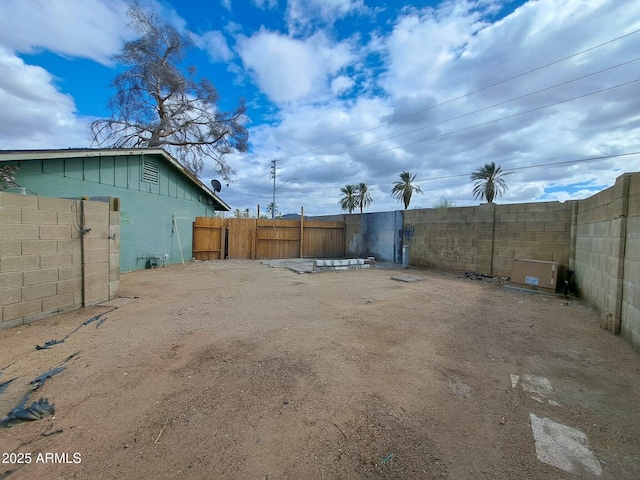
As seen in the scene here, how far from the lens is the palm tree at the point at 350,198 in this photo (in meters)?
28.5

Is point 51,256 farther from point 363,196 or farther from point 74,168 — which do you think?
point 363,196

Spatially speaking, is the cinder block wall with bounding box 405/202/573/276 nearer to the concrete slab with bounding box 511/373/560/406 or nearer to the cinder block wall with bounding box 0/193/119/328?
the concrete slab with bounding box 511/373/560/406

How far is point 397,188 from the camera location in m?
23.1

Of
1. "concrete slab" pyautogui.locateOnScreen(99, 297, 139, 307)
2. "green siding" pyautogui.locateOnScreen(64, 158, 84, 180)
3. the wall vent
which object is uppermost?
the wall vent

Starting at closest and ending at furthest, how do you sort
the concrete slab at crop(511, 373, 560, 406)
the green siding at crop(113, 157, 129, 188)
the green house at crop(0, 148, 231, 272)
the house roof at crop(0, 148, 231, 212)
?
the concrete slab at crop(511, 373, 560, 406), the house roof at crop(0, 148, 231, 212), the green house at crop(0, 148, 231, 272), the green siding at crop(113, 157, 129, 188)

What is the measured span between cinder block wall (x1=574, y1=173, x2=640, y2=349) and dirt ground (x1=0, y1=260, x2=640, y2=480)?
42cm

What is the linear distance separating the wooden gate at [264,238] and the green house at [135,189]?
71 cm

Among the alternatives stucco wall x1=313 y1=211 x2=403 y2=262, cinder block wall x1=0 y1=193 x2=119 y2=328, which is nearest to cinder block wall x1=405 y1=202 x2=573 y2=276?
stucco wall x1=313 y1=211 x2=403 y2=262

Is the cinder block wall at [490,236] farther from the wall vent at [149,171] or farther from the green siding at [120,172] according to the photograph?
the green siding at [120,172]

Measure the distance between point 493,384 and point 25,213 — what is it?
246 inches

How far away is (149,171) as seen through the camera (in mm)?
9977

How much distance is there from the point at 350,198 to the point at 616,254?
82.2 ft

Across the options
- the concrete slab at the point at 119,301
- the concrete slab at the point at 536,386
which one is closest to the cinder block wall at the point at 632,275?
the concrete slab at the point at 536,386

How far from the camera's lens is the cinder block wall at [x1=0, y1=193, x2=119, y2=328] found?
3775 mm
